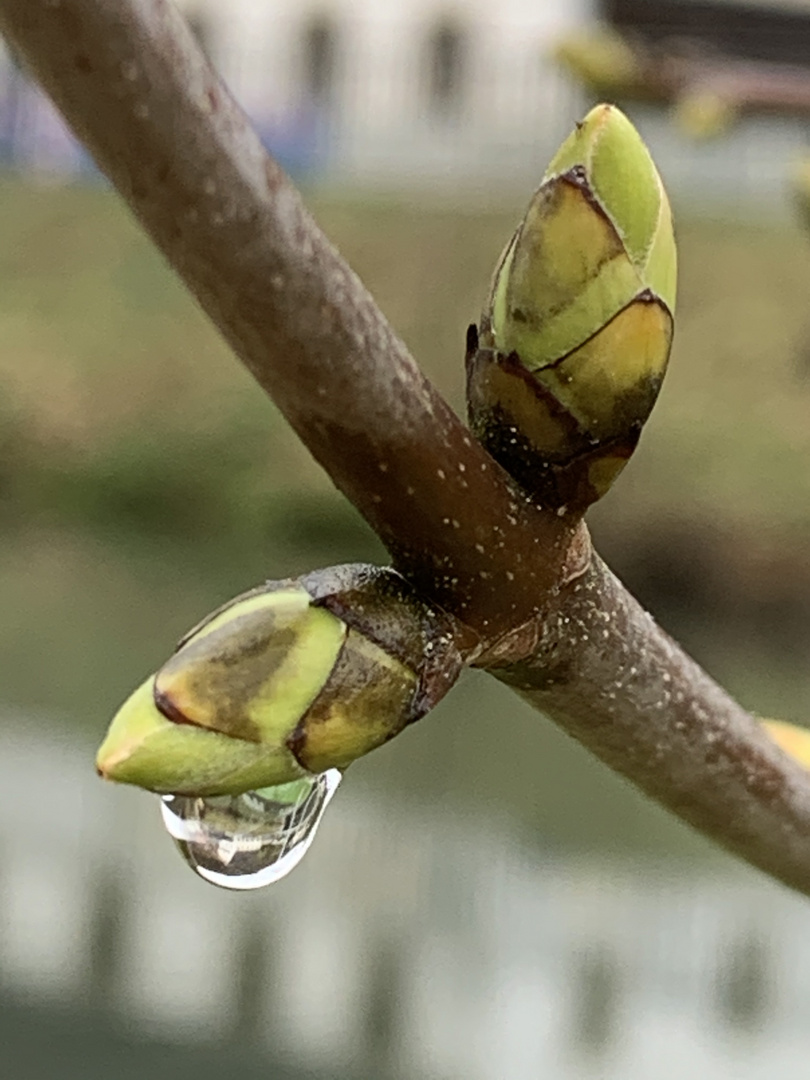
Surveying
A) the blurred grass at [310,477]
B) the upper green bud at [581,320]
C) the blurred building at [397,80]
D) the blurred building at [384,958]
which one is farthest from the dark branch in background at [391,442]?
the blurred building at [397,80]

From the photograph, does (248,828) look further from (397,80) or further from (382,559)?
(397,80)

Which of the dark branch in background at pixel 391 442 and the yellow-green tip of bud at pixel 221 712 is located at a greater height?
the dark branch in background at pixel 391 442

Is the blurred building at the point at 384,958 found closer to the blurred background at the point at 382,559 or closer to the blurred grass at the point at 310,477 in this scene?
the blurred background at the point at 382,559

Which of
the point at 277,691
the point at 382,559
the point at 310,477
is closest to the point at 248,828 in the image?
the point at 277,691

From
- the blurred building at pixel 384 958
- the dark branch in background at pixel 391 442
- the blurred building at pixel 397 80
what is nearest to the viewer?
the dark branch in background at pixel 391 442

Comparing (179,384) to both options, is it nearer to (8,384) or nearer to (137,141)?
(8,384)

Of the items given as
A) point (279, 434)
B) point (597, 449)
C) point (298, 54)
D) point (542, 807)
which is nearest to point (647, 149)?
point (597, 449)

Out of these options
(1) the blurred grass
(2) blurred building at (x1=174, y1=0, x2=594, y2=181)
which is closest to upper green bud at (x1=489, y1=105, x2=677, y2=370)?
(1) the blurred grass

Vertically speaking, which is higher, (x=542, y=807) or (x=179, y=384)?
(x=179, y=384)
